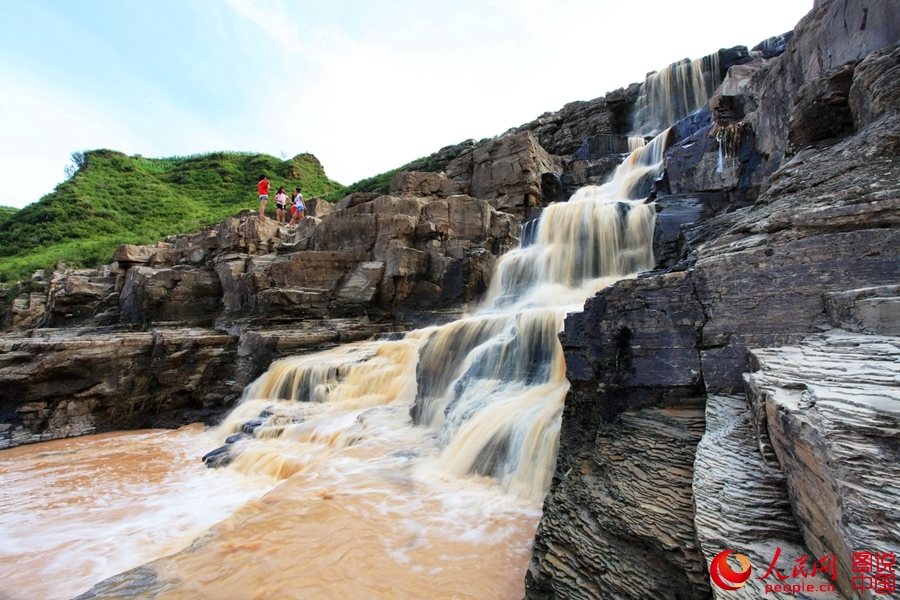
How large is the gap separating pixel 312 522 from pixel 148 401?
28.1ft

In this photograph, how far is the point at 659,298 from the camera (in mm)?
4105

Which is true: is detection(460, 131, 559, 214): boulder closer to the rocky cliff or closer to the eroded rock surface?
the rocky cliff

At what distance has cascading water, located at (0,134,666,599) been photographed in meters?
3.43

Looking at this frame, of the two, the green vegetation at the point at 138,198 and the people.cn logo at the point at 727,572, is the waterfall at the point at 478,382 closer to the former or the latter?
the people.cn logo at the point at 727,572

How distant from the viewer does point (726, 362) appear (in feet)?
12.0

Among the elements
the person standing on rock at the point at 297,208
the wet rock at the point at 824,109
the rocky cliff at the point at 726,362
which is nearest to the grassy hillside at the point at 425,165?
the person standing on rock at the point at 297,208

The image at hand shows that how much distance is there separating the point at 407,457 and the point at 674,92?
66.5 ft

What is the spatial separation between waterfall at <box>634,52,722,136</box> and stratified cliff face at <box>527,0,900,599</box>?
13.5 metres

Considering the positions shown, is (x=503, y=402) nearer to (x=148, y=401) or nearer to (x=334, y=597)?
(x=334, y=597)

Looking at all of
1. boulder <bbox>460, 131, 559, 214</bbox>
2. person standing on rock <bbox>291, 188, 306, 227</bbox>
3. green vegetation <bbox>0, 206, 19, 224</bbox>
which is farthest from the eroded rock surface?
green vegetation <bbox>0, 206, 19, 224</bbox>

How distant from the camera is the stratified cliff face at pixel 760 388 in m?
1.98

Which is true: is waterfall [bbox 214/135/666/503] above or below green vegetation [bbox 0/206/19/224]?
below

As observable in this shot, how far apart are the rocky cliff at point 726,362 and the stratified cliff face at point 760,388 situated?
0.01 meters

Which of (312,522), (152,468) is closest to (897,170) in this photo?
(312,522)
